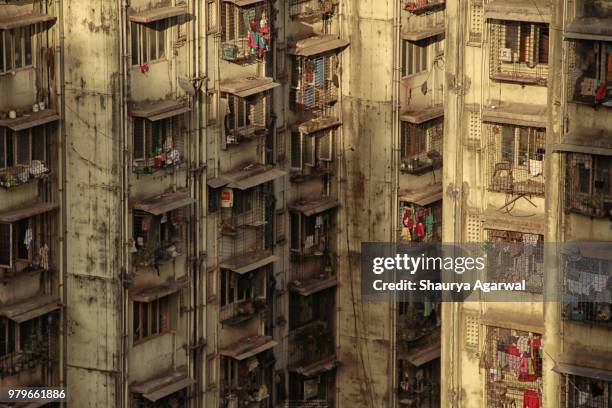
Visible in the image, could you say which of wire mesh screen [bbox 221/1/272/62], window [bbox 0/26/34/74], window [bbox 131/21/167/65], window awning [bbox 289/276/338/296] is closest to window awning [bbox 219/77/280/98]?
wire mesh screen [bbox 221/1/272/62]

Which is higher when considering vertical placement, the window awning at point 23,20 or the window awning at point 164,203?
the window awning at point 23,20

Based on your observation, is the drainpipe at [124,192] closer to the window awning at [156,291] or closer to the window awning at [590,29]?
the window awning at [156,291]

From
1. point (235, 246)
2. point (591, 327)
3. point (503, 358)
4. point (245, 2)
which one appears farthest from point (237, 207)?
point (591, 327)

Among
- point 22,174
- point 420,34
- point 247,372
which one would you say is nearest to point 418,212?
point 420,34

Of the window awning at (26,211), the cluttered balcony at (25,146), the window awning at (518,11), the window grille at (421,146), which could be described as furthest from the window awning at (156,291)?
the window awning at (518,11)

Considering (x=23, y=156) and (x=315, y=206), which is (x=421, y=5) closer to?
(x=315, y=206)

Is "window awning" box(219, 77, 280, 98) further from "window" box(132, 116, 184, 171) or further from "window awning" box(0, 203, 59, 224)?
"window awning" box(0, 203, 59, 224)
